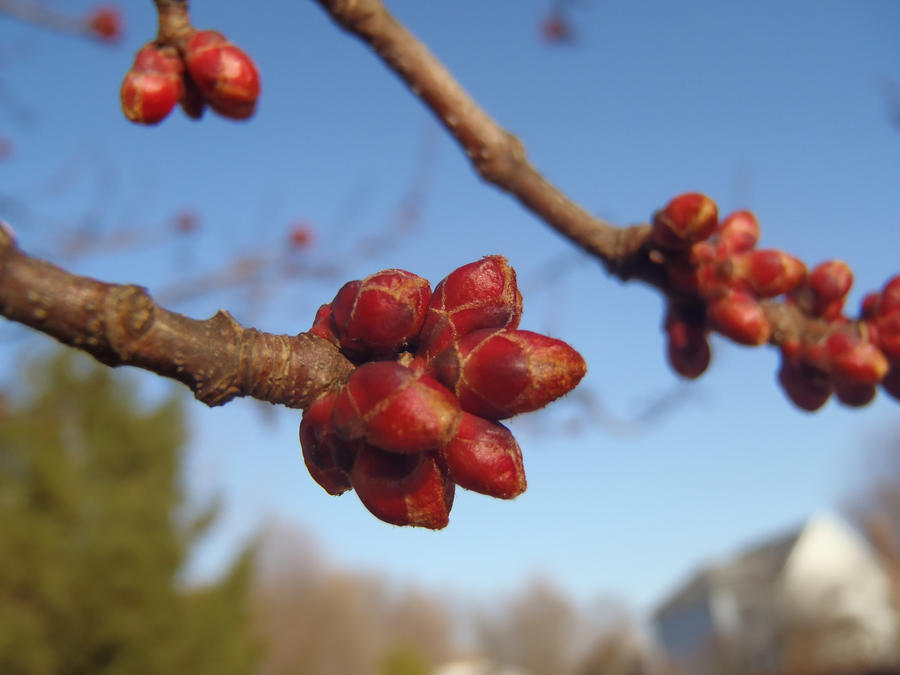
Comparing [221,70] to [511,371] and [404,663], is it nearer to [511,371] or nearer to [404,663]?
[511,371]

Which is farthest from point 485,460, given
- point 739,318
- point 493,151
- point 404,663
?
point 404,663

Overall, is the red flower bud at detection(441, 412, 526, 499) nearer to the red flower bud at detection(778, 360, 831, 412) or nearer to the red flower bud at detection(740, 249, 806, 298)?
the red flower bud at detection(740, 249, 806, 298)

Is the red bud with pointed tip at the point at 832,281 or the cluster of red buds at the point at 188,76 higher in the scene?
the red bud with pointed tip at the point at 832,281

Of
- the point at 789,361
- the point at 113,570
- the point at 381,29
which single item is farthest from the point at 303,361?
the point at 113,570

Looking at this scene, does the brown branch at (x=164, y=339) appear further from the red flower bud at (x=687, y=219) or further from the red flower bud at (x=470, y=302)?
the red flower bud at (x=687, y=219)

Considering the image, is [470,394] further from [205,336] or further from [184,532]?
[184,532]

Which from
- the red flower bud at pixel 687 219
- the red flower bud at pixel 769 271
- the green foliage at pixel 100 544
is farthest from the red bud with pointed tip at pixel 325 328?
the green foliage at pixel 100 544

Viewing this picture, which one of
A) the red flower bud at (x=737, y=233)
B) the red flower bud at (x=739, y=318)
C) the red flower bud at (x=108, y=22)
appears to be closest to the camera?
the red flower bud at (x=739, y=318)

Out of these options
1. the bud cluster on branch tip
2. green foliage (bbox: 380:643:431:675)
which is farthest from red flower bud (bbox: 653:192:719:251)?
green foliage (bbox: 380:643:431:675)
